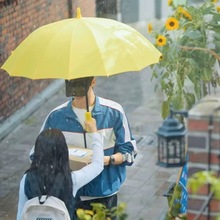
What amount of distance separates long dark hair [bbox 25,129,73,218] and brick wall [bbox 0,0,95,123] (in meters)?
5.32

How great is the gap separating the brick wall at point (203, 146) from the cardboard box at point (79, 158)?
1803 millimetres

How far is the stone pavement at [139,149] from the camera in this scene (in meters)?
8.22

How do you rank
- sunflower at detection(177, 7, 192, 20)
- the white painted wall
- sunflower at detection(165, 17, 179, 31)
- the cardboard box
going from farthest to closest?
1. the white painted wall
2. sunflower at detection(177, 7, 192, 20)
3. sunflower at detection(165, 17, 179, 31)
4. the cardboard box

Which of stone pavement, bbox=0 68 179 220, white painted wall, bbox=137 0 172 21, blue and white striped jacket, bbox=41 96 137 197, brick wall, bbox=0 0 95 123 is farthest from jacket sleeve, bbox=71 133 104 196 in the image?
white painted wall, bbox=137 0 172 21

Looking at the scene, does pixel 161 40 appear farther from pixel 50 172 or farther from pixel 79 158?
pixel 50 172

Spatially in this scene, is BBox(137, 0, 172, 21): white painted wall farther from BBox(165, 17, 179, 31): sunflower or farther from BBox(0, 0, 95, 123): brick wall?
BBox(165, 17, 179, 31): sunflower

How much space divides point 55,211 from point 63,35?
4.90 ft

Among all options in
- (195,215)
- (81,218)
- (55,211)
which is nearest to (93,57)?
(55,211)

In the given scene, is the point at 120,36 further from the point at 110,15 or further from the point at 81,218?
the point at 110,15

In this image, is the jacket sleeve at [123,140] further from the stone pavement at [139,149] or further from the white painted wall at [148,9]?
the white painted wall at [148,9]

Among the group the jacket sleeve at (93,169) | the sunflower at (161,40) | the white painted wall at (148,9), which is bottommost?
the white painted wall at (148,9)

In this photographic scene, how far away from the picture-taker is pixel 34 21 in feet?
37.9

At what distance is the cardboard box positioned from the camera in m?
5.47

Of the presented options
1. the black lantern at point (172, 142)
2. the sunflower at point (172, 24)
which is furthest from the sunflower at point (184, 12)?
the black lantern at point (172, 142)
